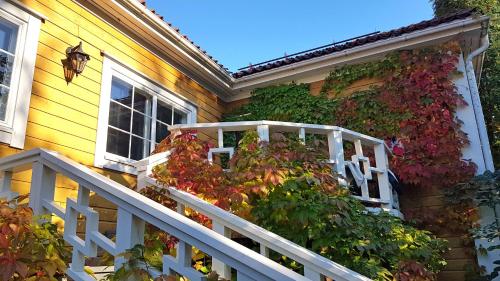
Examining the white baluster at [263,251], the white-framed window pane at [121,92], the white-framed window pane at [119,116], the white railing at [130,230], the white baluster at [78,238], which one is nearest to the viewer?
the white railing at [130,230]

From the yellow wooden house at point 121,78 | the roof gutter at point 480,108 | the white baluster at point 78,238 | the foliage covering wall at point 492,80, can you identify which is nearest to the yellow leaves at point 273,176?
the white baluster at point 78,238

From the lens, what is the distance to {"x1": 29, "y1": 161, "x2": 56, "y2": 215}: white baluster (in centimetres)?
224

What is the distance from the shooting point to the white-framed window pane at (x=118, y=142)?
4887 millimetres

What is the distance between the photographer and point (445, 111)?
5512 millimetres

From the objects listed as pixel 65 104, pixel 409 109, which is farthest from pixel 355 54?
pixel 65 104

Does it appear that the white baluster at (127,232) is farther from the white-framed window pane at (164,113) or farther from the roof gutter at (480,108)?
the roof gutter at (480,108)

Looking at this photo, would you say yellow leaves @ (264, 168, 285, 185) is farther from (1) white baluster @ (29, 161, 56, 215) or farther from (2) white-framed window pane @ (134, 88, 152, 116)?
(2) white-framed window pane @ (134, 88, 152, 116)

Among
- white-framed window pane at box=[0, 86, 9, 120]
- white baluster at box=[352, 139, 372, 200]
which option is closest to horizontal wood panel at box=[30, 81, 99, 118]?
white-framed window pane at box=[0, 86, 9, 120]

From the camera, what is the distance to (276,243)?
99.9 inches

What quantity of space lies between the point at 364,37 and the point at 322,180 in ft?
12.3

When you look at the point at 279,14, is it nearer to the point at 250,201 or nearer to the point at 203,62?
the point at 203,62

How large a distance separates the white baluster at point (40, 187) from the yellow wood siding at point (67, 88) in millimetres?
1576

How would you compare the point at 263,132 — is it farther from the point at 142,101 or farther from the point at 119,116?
the point at 142,101

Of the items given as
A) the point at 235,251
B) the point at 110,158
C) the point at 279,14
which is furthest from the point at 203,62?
the point at 279,14
